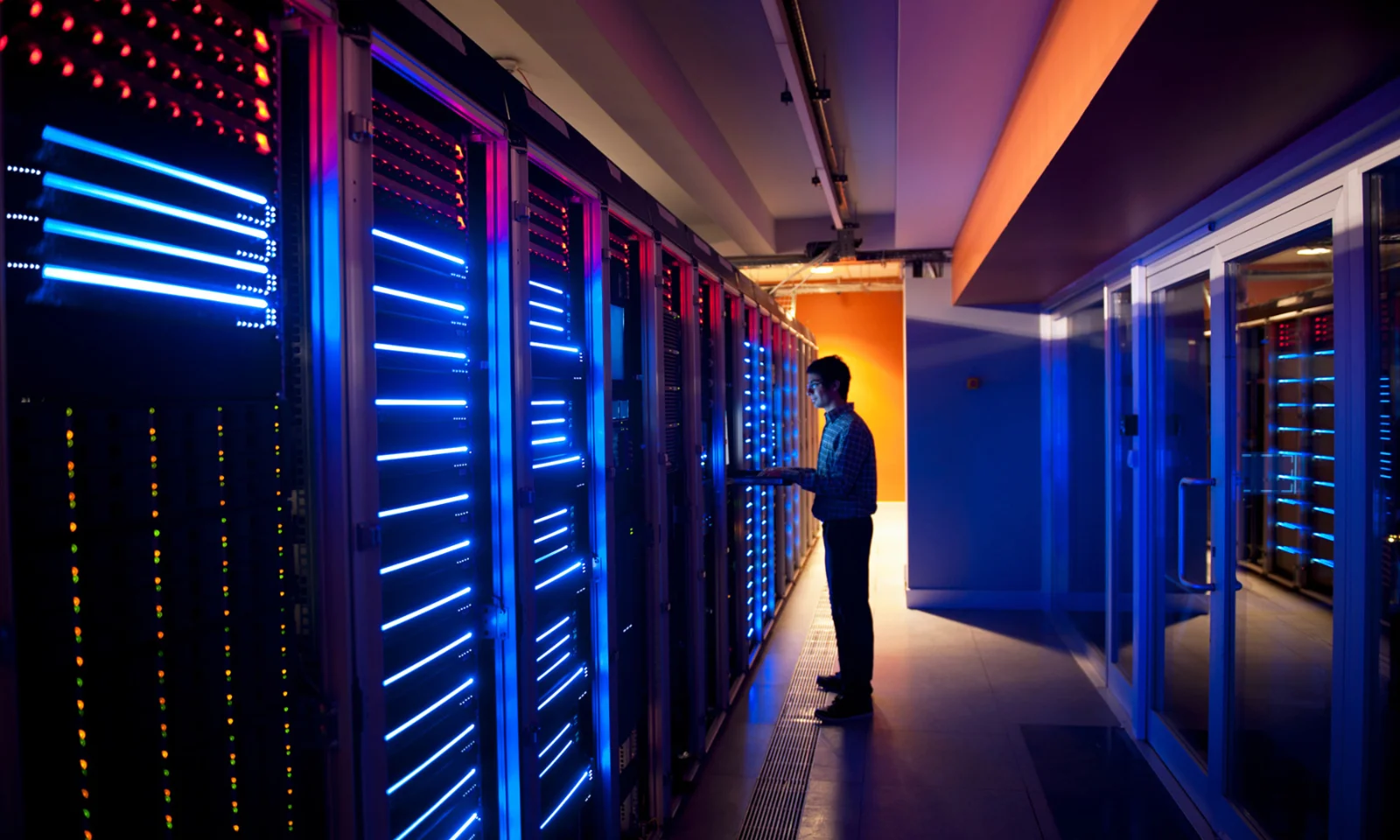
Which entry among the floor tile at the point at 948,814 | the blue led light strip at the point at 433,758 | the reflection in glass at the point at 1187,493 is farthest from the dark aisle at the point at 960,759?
the blue led light strip at the point at 433,758

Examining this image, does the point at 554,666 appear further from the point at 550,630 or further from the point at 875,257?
the point at 875,257

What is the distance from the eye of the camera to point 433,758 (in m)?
1.45

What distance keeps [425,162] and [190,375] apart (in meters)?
0.74

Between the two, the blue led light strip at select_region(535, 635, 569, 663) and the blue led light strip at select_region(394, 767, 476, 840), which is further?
the blue led light strip at select_region(535, 635, 569, 663)

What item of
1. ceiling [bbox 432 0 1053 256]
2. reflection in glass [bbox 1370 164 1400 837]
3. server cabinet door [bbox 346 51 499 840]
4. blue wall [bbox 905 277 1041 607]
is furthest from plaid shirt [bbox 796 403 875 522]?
blue wall [bbox 905 277 1041 607]

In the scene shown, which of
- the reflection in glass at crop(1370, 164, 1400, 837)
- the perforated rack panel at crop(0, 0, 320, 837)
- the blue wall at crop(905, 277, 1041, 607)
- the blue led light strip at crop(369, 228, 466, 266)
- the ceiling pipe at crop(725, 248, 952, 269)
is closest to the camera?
the perforated rack panel at crop(0, 0, 320, 837)

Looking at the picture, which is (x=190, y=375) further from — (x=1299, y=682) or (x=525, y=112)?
(x=1299, y=682)

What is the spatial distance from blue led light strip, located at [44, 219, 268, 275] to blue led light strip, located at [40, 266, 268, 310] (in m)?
0.04

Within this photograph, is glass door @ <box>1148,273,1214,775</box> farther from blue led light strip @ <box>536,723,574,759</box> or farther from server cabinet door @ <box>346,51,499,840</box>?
server cabinet door @ <box>346,51,499,840</box>

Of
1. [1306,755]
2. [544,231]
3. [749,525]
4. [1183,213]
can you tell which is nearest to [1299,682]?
[1306,755]

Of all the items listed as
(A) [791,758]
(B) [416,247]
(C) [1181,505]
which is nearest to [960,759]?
(A) [791,758]

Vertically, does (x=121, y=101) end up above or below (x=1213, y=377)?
above

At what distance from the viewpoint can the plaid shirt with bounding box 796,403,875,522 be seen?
12.2 feet

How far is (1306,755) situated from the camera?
273cm
